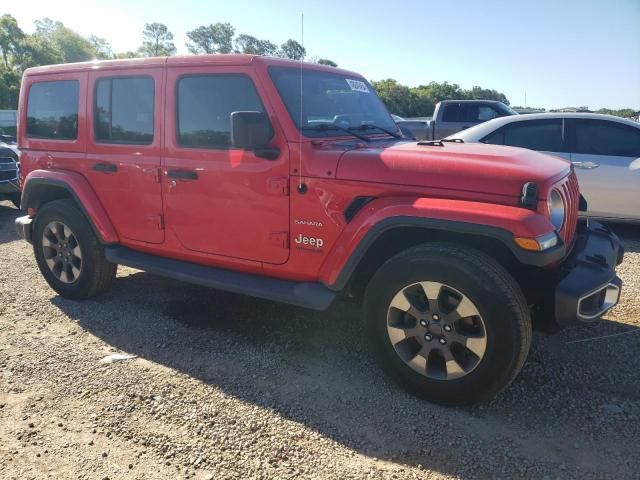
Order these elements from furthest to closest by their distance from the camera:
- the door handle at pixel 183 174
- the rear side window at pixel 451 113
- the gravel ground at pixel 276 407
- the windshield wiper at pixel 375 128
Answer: the rear side window at pixel 451 113 → the windshield wiper at pixel 375 128 → the door handle at pixel 183 174 → the gravel ground at pixel 276 407

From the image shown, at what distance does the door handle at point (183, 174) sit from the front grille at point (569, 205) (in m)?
2.41

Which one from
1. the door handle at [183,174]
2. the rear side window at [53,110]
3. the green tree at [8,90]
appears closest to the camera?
the door handle at [183,174]

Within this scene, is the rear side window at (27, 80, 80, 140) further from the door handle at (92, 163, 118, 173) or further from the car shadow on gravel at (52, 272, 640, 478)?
the car shadow on gravel at (52, 272, 640, 478)

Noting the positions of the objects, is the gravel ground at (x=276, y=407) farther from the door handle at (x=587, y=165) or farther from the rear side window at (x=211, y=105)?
the door handle at (x=587, y=165)

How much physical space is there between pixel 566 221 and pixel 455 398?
1.27 metres

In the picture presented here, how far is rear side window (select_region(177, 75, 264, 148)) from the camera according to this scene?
352 centimetres

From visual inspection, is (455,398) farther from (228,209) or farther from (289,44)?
(289,44)

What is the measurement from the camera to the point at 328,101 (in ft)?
12.4

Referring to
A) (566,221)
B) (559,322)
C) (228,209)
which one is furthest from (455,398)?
(228,209)

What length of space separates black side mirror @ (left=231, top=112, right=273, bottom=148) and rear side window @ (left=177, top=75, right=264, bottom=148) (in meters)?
0.23

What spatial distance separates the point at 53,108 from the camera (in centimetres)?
459

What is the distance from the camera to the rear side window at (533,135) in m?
6.57

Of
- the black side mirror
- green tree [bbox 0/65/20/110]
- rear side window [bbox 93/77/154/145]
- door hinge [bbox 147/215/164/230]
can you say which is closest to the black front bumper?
the black side mirror

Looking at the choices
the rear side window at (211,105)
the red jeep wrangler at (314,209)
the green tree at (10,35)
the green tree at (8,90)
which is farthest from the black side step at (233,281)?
the green tree at (10,35)
